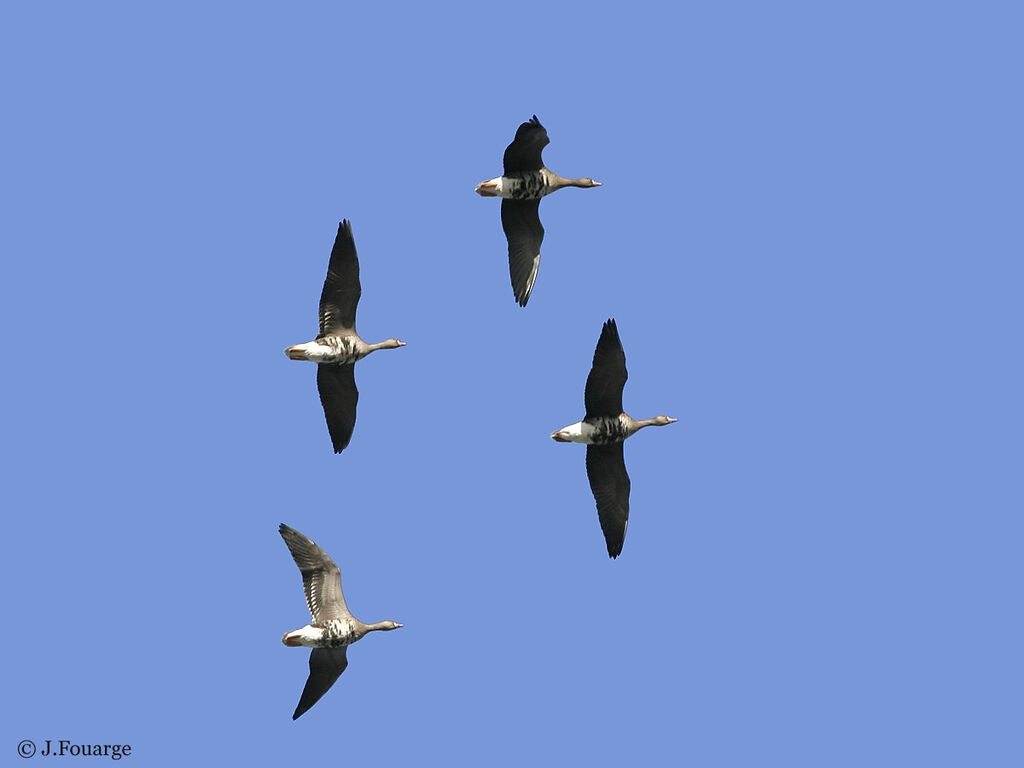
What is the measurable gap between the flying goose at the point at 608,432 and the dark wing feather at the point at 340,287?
4229mm

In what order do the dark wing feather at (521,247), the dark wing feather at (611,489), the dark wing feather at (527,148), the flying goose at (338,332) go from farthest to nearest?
the dark wing feather at (521,247)
the dark wing feather at (611,489)
the flying goose at (338,332)
the dark wing feather at (527,148)

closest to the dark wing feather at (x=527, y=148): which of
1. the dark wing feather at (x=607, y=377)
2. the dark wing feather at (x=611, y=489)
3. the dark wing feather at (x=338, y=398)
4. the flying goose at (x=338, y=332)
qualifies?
the flying goose at (x=338, y=332)

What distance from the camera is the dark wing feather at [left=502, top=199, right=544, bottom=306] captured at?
32688mm

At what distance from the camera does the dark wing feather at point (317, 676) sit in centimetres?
3047

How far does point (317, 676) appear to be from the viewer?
3050cm

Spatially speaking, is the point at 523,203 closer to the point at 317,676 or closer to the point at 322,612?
the point at 322,612

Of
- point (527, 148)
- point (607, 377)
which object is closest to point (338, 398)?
point (607, 377)

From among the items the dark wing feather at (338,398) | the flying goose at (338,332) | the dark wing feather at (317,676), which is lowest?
the dark wing feather at (317,676)

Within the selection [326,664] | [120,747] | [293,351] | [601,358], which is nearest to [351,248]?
[293,351]

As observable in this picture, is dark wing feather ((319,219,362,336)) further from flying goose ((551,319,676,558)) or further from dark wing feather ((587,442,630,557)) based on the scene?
dark wing feather ((587,442,630,557))

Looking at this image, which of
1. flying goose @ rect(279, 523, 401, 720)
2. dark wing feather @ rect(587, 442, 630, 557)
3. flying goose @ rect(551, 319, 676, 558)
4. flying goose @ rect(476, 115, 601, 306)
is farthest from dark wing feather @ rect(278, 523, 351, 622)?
flying goose @ rect(476, 115, 601, 306)

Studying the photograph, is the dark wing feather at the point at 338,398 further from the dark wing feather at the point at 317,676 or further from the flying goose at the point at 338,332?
the dark wing feather at the point at 317,676

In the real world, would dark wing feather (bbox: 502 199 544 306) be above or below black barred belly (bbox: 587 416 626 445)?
above

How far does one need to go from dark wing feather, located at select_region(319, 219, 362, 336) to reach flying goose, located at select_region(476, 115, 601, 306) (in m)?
2.64
